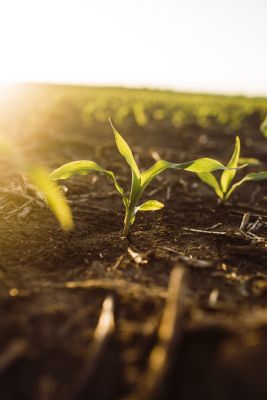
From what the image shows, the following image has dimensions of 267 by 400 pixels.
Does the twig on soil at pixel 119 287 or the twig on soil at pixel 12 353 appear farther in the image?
the twig on soil at pixel 119 287

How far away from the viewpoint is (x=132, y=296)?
1154 mm

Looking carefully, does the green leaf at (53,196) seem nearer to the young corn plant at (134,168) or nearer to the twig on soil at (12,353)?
the twig on soil at (12,353)

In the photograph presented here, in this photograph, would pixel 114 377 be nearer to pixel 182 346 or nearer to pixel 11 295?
pixel 182 346

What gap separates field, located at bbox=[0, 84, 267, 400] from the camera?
2.63ft

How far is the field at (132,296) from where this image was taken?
2.63 ft

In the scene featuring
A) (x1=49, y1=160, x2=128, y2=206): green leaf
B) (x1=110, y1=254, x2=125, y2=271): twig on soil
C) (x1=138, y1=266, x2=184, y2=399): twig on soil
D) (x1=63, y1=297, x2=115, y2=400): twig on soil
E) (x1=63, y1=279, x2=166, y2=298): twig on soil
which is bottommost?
(x1=110, y1=254, x2=125, y2=271): twig on soil

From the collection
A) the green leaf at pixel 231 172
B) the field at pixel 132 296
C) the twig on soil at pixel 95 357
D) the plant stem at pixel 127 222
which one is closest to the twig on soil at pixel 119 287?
the field at pixel 132 296

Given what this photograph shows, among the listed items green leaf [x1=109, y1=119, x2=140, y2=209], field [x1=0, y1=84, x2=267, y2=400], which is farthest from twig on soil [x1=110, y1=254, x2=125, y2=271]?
green leaf [x1=109, y1=119, x2=140, y2=209]

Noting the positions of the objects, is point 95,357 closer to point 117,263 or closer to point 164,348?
point 164,348

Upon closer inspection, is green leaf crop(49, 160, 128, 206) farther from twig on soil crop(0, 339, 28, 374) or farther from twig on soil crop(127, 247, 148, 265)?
twig on soil crop(0, 339, 28, 374)

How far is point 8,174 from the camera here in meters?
2.55

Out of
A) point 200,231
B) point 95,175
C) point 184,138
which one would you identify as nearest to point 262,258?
point 200,231

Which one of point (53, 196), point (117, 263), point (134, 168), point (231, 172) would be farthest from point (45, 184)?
point (231, 172)

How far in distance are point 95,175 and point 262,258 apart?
4.93ft
